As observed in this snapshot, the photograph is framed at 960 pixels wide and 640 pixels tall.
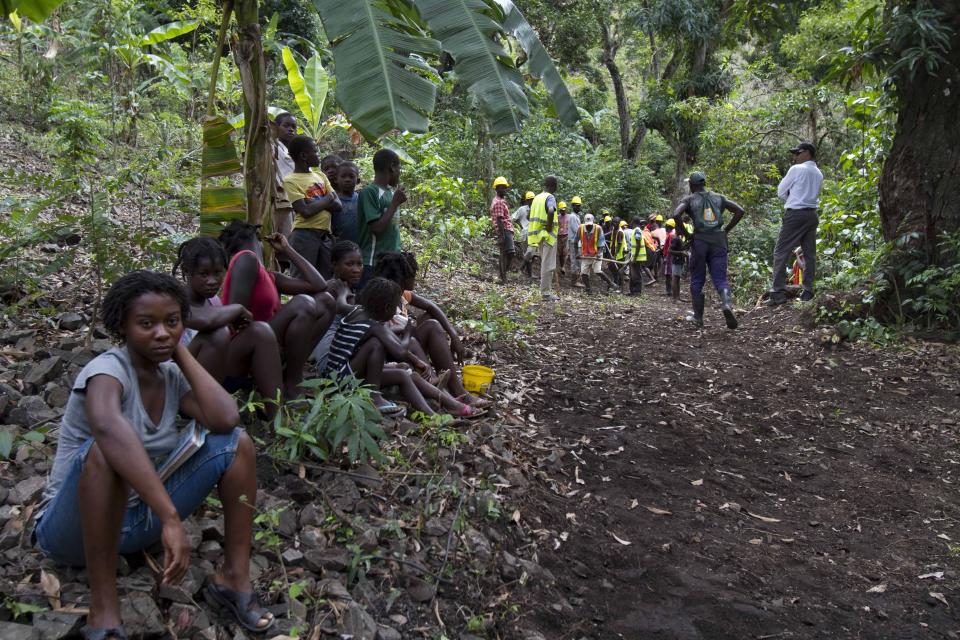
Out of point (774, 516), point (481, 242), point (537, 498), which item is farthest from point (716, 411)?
point (481, 242)

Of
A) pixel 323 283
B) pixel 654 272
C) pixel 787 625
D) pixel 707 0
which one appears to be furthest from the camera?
pixel 707 0

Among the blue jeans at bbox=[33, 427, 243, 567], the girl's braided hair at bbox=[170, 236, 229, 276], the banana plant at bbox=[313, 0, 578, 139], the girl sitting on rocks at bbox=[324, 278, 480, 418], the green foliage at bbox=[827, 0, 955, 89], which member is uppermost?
the green foliage at bbox=[827, 0, 955, 89]

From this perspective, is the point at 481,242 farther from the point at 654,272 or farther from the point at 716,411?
the point at 716,411

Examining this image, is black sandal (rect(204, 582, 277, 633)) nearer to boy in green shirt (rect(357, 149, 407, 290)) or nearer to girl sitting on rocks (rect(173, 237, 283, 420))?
girl sitting on rocks (rect(173, 237, 283, 420))

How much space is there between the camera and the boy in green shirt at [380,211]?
5.31 m

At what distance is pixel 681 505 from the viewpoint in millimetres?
4109

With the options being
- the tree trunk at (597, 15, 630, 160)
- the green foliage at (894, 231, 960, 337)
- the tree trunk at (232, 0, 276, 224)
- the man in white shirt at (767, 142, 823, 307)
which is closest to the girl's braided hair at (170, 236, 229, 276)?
the tree trunk at (232, 0, 276, 224)

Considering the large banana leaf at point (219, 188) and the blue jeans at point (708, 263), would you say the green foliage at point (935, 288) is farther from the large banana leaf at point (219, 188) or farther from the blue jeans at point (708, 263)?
the large banana leaf at point (219, 188)

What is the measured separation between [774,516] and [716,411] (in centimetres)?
170

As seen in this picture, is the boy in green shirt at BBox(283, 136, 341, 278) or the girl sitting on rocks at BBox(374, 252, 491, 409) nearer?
the girl sitting on rocks at BBox(374, 252, 491, 409)

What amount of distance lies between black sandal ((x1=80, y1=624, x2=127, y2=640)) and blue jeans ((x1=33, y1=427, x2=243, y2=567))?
0.93ft

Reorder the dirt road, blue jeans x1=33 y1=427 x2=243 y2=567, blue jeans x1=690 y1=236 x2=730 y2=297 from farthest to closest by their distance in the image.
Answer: blue jeans x1=690 y1=236 x2=730 y2=297
the dirt road
blue jeans x1=33 y1=427 x2=243 y2=567

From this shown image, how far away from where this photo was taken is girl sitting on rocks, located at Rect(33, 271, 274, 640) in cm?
215

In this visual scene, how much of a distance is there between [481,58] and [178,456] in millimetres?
2213
